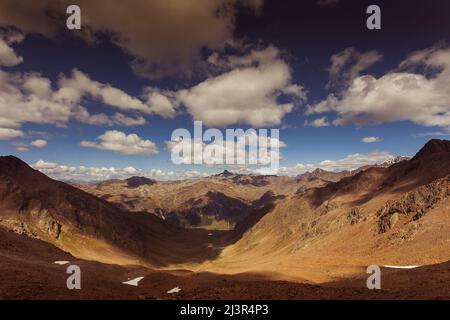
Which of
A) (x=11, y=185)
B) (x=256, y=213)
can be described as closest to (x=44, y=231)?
(x=11, y=185)

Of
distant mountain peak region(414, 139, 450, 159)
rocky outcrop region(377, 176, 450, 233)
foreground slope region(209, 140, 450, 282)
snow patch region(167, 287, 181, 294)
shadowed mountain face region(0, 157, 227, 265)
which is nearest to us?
snow patch region(167, 287, 181, 294)

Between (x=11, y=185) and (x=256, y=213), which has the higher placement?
(x=11, y=185)

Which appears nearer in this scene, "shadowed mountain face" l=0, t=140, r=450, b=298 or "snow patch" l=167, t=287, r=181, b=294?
"snow patch" l=167, t=287, r=181, b=294

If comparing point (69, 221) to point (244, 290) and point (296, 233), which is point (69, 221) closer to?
point (296, 233)

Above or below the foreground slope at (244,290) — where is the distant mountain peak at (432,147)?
above

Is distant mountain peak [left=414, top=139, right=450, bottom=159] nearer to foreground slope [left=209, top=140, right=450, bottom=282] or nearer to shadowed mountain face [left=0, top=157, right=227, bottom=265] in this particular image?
foreground slope [left=209, top=140, right=450, bottom=282]

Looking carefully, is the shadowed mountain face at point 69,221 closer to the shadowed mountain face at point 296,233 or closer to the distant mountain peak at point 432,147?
the shadowed mountain face at point 296,233

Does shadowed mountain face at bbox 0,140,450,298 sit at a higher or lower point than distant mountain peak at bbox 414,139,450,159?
lower

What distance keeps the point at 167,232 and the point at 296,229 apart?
7476 centimetres

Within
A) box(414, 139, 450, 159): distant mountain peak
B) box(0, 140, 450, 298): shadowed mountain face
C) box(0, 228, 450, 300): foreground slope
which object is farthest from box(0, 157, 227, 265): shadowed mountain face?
box(414, 139, 450, 159): distant mountain peak

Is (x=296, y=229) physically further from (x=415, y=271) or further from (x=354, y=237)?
(x=415, y=271)

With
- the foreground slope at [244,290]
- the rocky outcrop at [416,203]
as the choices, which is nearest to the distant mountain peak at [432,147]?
the rocky outcrop at [416,203]

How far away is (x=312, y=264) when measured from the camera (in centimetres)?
3544

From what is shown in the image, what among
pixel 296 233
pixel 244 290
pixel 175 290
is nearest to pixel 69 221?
pixel 296 233
